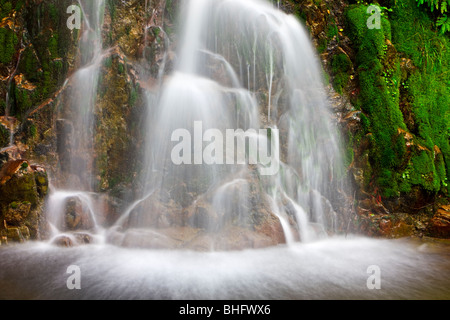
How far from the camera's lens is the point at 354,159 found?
697 cm

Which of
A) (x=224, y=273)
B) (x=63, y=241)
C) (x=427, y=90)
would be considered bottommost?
(x=224, y=273)

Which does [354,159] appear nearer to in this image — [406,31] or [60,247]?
[406,31]

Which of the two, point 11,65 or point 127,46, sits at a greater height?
point 127,46

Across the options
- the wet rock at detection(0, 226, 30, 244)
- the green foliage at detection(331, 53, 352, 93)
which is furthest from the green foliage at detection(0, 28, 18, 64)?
the green foliage at detection(331, 53, 352, 93)

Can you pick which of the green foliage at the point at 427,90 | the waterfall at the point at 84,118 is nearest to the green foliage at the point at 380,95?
the green foliage at the point at 427,90

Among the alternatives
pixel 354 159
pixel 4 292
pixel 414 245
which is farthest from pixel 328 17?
pixel 4 292

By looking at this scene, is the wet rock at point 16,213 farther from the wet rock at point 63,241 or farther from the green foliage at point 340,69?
the green foliage at point 340,69

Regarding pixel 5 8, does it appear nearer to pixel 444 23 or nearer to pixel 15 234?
pixel 15 234

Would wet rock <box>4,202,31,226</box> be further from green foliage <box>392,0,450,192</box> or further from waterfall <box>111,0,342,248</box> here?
green foliage <box>392,0,450,192</box>

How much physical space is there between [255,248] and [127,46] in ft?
Answer: 16.2

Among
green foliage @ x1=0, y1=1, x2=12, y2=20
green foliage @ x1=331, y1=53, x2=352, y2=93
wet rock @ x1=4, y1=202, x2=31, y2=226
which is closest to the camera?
wet rock @ x1=4, y1=202, x2=31, y2=226

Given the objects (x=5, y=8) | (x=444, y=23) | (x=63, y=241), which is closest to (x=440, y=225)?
(x=444, y=23)

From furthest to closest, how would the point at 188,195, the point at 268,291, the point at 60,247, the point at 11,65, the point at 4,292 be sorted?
the point at 11,65 → the point at 188,195 → the point at 60,247 → the point at 268,291 → the point at 4,292

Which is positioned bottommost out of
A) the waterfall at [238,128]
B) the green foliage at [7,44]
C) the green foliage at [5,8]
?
the waterfall at [238,128]
